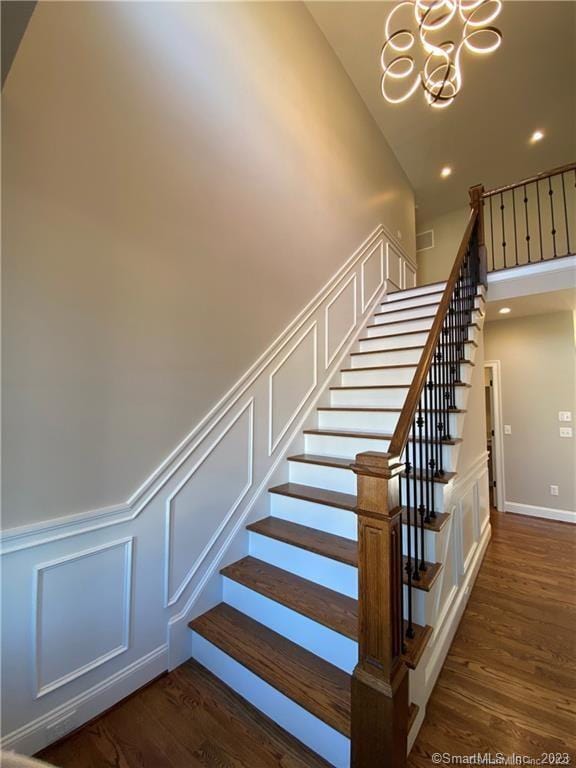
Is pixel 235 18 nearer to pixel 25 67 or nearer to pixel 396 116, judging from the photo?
pixel 25 67

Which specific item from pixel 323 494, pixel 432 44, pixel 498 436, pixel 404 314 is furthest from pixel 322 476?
pixel 432 44

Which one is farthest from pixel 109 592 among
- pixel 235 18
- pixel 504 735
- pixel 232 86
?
pixel 235 18

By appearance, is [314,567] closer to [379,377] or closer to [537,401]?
[379,377]

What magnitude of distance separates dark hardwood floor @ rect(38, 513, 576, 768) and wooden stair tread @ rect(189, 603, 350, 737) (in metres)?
0.19

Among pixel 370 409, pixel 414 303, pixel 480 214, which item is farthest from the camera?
pixel 414 303

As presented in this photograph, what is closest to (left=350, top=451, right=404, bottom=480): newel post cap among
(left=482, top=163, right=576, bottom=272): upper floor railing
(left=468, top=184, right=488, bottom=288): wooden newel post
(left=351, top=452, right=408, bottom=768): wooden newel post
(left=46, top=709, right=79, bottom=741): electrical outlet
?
(left=351, top=452, right=408, bottom=768): wooden newel post

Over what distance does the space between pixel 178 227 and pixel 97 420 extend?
1100 millimetres

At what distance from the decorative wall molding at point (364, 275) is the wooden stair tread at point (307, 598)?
276 centimetres

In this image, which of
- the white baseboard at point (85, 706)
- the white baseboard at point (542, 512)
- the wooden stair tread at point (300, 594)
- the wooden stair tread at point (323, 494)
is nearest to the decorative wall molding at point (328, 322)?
the wooden stair tread at point (323, 494)

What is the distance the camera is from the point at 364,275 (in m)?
3.78

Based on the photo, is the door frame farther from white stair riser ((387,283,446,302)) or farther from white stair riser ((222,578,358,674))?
white stair riser ((222,578,358,674))

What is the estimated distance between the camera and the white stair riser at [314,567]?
1459mm

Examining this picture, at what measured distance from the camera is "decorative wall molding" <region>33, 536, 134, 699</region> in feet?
4.10

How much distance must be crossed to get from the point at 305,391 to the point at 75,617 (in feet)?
6.22
